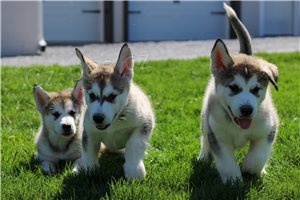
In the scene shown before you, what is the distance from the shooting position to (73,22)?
18.0 meters

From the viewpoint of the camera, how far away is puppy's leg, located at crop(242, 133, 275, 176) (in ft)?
13.3

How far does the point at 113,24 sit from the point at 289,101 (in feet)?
38.6

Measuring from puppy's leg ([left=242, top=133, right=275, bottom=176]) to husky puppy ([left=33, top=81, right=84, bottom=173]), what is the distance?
1.63 metres

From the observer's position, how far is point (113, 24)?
18.2m

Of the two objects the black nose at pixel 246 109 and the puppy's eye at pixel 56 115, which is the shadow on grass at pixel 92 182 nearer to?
the puppy's eye at pixel 56 115

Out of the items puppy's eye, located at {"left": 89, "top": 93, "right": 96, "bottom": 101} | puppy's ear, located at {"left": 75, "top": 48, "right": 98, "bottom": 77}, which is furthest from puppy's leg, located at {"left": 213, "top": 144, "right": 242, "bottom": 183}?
puppy's ear, located at {"left": 75, "top": 48, "right": 98, "bottom": 77}

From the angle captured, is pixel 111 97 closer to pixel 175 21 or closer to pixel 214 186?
pixel 214 186

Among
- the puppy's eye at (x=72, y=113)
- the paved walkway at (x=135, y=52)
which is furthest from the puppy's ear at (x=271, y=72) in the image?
the paved walkway at (x=135, y=52)

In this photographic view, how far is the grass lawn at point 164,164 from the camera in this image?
3.84m

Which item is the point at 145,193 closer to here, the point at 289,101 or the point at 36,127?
the point at 36,127

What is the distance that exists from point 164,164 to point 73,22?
45.5 ft

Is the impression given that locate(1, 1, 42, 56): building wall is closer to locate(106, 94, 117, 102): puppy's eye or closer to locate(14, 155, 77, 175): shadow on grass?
locate(14, 155, 77, 175): shadow on grass

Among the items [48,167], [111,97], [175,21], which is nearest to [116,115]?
[111,97]

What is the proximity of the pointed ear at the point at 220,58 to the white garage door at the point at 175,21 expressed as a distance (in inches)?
568
